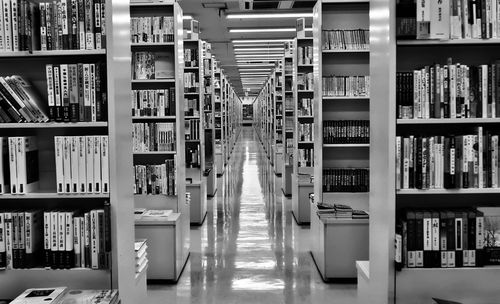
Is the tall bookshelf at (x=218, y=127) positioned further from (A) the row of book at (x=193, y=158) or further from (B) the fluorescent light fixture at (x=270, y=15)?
(A) the row of book at (x=193, y=158)

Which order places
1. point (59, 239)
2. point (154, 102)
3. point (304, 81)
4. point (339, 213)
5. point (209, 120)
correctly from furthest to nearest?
point (209, 120) < point (304, 81) < point (154, 102) < point (339, 213) < point (59, 239)

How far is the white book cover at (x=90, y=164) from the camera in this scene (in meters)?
2.92

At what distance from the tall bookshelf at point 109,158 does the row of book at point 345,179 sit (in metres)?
2.69

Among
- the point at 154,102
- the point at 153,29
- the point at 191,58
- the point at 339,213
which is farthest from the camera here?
the point at 191,58

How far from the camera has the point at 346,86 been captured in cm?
542

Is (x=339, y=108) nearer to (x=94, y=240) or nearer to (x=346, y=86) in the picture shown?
(x=346, y=86)

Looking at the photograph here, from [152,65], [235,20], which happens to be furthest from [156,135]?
[235,20]

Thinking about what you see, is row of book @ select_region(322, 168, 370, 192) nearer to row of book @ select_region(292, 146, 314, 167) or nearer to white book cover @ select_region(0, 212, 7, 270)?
row of book @ select_region(292, 146, 314, 167)

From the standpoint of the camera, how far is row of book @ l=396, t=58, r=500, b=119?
296cm

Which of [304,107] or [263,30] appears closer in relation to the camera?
[304,107]

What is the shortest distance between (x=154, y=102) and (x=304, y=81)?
9.62ft

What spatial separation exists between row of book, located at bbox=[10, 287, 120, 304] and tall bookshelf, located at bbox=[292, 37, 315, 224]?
4.85 metres

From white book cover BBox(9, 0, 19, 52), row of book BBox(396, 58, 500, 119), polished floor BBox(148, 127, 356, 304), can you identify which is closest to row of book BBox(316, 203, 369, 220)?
polished floor BBox(148, 127, 356, 304)

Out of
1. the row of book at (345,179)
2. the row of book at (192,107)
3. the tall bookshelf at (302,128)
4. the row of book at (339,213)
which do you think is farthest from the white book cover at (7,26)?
the tall bookshelf at (302,128)
